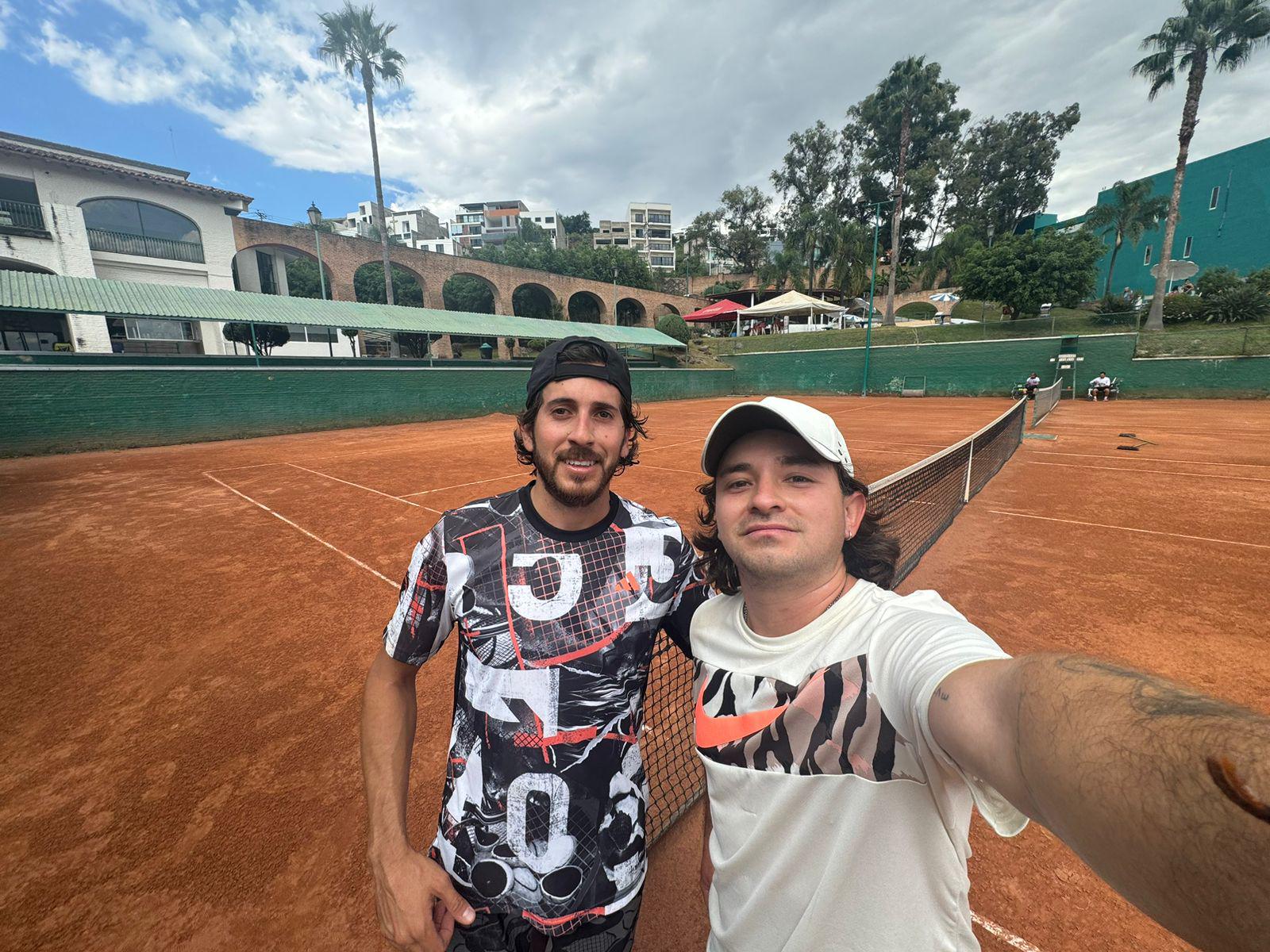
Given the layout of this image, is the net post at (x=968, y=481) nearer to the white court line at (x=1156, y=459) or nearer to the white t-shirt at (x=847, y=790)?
the white court line at (x=1156, y=459)

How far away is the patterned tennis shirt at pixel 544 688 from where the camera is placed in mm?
1474

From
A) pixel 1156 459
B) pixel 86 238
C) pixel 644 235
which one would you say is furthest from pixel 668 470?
pixel 644 235

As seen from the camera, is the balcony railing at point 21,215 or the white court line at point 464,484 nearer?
the white court line at point 464,484

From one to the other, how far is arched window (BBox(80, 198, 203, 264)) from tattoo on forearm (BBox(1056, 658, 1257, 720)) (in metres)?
34.6

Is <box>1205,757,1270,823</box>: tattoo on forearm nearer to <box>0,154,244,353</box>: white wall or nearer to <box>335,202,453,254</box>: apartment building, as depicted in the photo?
<box>0,154,244,353</box>: white wall

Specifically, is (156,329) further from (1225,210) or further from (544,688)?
(1225,210)

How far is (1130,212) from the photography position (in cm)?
3569

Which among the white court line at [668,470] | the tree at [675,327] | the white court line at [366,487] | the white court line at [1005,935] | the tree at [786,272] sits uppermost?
the tree at [786,272]

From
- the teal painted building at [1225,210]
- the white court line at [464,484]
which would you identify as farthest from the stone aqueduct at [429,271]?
the teal painted building at [1225,210]

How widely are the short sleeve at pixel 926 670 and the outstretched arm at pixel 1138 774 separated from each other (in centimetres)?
5

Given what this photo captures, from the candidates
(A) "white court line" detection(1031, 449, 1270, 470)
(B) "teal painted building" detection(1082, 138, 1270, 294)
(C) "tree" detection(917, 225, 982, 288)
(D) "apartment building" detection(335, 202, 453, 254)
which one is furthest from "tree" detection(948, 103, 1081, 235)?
(D) "apartment building" detection(335, 202, 453, 254)

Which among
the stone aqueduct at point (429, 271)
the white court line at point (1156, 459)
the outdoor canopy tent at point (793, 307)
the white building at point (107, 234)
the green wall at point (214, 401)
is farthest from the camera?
the outdoor canopy tent at point (793, 307)

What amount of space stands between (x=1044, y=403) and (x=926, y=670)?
2460 cm

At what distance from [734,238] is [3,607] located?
212 ft
